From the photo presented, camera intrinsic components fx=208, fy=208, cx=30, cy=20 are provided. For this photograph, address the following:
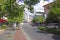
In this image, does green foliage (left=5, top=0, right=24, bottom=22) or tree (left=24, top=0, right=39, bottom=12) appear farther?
green foliage (left=5, top=0, right=24, bottom=22)

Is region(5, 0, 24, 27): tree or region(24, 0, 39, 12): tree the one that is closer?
region(24, 0, 39, 12): tree

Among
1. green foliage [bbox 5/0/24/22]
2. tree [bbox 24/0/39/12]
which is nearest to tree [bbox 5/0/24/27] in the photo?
green foliage [bbox 5/0/24/22]

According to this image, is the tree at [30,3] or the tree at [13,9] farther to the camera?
the tree at [13,9]

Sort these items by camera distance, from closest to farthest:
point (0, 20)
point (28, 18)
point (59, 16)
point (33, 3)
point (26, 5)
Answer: point (33, 3) < point (26, 5) < point (59, 16) < point (0, 20) < point (28, 18)

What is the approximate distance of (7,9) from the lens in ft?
85.1

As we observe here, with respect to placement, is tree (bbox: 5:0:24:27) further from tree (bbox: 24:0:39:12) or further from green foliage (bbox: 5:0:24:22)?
tree (bbox: 24:0:39:12)

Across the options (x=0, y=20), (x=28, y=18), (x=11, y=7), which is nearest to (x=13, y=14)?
(x=11, y=7)

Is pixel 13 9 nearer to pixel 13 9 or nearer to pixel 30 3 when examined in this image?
pixel 13 9

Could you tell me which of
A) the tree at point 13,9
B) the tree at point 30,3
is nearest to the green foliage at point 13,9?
the tree at point 13,9

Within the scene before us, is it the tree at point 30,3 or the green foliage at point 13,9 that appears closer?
the tree at point 30,3

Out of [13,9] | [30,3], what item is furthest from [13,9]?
[30,3]

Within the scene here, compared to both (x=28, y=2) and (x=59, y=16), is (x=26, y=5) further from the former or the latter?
(x=59, y=16)

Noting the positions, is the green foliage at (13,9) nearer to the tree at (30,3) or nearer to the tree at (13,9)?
the tree at (13,9)

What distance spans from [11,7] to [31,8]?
3.62 m
